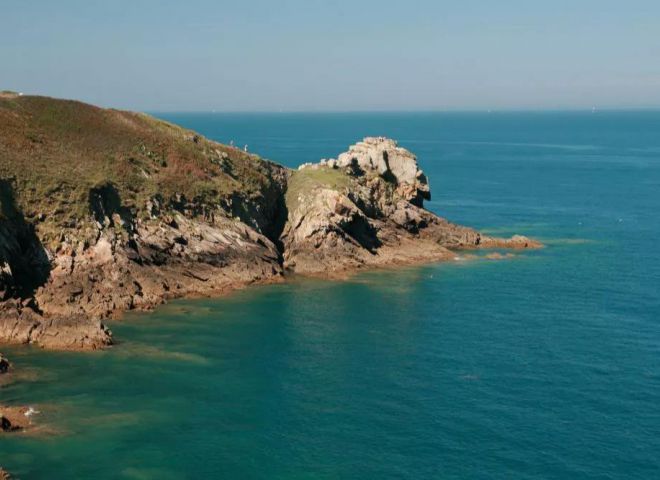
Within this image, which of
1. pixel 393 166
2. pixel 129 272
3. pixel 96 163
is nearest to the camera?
pixel 129 272

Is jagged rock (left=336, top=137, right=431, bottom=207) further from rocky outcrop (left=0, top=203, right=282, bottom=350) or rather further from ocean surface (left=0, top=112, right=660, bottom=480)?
rocky outcrop (left=0, top=203, right=282, bottom=350)

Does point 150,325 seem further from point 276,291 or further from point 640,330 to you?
point 640,330

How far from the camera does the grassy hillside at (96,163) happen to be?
300 ft

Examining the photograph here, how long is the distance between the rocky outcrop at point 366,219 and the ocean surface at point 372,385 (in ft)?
22.6

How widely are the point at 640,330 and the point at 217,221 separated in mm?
53153

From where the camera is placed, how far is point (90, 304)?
84.2 meters

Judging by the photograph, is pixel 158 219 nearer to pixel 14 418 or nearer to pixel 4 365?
pixel 4 365

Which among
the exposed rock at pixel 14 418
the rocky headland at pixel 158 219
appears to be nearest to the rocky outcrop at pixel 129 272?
the rocky headland at pixel 158 219

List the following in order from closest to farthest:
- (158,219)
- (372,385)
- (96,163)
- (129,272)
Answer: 1. (372,385)
2. (129,272)
3. (158,219)
4. (96,163)

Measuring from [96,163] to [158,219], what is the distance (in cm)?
1134

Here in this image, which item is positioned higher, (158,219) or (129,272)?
(158,219)

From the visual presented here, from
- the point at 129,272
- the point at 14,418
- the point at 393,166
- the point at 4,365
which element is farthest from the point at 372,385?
the point at 393,166

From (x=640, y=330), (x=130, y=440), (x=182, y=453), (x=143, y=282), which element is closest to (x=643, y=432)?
(x=640, y=330)

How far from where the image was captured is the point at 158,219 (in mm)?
98312
